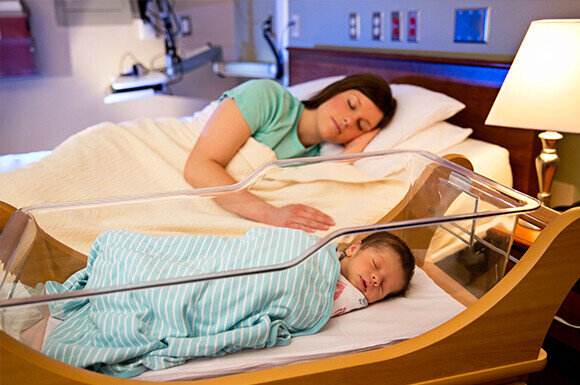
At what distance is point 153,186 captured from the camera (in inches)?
63.1

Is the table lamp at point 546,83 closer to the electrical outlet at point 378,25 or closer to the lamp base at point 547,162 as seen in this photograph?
the lamp base at point 547,162

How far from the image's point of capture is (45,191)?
1.45m

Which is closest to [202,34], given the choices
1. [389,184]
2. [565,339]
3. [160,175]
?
[160,175]

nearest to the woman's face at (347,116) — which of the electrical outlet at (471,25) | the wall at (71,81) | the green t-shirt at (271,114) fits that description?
the green t-shirt at (271,114)

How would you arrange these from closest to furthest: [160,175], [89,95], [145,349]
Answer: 1. [145,349]
2. [160,175]
3. [89,95]

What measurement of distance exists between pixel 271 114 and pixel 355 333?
1001 millimetres

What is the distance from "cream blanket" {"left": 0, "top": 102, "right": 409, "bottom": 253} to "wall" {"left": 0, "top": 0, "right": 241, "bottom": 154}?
5.82 feet

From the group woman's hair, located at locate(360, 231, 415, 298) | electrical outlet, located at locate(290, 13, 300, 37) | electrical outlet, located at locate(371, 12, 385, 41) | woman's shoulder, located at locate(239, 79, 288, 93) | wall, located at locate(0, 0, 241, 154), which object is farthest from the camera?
wall, located at locate(0, 0, 241, 154)

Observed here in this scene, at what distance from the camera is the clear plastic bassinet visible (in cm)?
81

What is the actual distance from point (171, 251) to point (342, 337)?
1.16 feet

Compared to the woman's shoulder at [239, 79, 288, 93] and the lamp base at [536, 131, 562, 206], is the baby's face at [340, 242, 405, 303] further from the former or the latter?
the woman's shoulder at [239, 79, 288, 93]

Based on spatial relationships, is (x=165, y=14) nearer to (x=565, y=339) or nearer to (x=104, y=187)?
(x=104, y=187)

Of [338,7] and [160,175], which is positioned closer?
[160,175]

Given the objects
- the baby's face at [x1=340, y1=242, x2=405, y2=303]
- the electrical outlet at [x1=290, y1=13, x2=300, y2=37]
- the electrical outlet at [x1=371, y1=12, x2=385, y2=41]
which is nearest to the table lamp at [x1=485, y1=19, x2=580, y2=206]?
the baby's face at [x1=340, y1=242, x2=405, y2=303]
